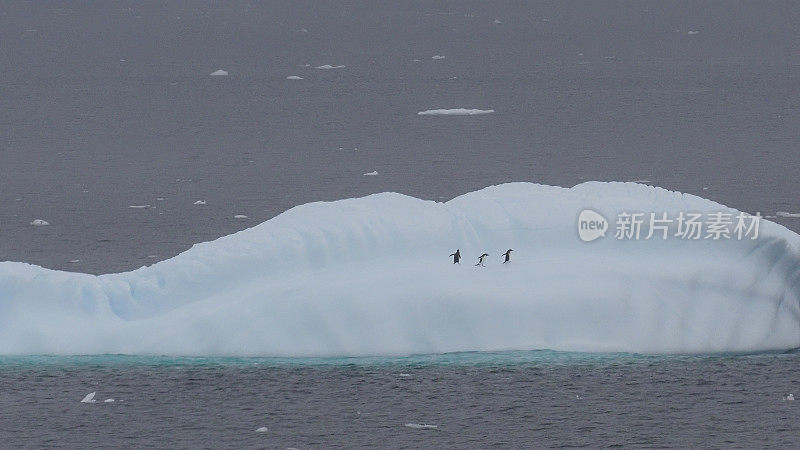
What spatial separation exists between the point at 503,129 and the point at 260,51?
3947cm

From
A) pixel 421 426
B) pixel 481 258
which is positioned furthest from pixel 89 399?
pixel 481 258

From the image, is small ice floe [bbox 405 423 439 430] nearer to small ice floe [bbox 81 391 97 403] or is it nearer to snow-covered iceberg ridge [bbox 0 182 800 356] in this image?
snow-covered iceberg ridge [bbox 0 182 800 356]

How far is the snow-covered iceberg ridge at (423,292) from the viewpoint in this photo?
17797 mm

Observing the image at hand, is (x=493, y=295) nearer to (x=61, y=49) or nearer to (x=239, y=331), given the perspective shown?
(x=239, y=331)

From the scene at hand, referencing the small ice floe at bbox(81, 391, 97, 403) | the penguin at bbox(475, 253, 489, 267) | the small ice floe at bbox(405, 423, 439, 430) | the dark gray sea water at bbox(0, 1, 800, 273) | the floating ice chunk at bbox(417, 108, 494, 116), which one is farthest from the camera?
the floating ice chunk at bbox(417, 108, 494, 116)

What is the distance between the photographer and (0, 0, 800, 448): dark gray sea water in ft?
52.4

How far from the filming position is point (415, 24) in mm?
106625

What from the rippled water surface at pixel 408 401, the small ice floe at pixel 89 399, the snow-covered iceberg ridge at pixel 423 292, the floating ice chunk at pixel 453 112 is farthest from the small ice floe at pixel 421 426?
the floating ice chunk at pixel 453 112

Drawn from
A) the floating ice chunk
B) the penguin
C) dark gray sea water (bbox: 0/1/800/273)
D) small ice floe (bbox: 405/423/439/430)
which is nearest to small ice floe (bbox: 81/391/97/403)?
small ice floe (bbox: 405/423/439/430)

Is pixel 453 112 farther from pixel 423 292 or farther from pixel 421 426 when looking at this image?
pixel 421 426

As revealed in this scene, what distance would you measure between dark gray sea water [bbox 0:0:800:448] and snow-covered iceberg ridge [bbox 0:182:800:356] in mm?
324

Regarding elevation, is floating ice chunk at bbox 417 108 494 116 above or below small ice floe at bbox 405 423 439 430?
above

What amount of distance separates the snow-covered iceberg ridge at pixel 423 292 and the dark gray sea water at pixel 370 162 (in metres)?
0.32

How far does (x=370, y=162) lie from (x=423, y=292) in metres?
20.5
